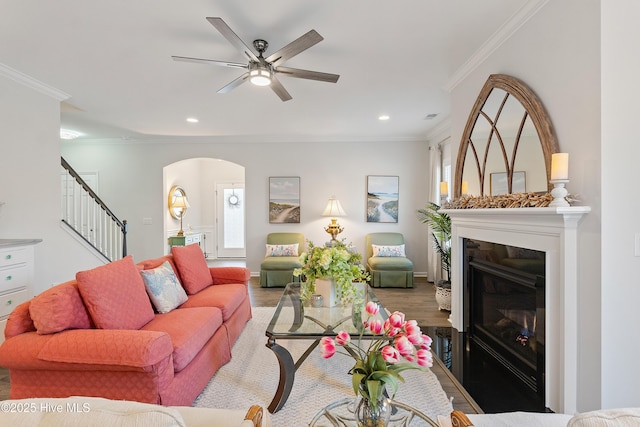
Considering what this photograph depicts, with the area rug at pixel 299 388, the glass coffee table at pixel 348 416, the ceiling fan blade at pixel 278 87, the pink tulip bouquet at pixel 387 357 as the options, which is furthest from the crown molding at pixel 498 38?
the area rug at pixel 299 388

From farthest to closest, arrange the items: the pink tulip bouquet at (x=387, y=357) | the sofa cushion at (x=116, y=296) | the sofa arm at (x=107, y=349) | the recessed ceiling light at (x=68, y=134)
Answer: the recessed ceiling light at (x=68, y=134), the sofa cushion at (x=116, y=296), the sofa arm at (x=107, y=349), the pink tulip bouquet at (x=387, y=357)

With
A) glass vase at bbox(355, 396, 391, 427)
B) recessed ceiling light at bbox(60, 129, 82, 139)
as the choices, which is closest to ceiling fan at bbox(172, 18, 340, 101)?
glass vase at bbox(355, 396, 391, 427)

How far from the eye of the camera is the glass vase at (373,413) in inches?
40.5

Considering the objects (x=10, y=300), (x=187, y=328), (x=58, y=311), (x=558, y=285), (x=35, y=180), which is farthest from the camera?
(x=35, y=180)

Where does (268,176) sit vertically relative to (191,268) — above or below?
above

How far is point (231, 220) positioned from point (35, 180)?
5.10 meters

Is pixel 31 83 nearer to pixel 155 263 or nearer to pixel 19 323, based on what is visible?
pixel 155 263

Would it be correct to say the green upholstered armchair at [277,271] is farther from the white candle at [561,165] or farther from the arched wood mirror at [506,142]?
the white candle at [561,165]

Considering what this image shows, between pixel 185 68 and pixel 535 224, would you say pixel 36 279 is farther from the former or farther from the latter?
pixel 535 224

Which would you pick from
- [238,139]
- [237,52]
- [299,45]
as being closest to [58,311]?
[299,45]

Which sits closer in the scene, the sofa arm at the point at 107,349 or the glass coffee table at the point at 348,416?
the glass coffee table at the point at 348,416

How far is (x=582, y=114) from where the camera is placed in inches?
70.4

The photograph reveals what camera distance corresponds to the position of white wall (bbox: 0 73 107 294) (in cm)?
319
